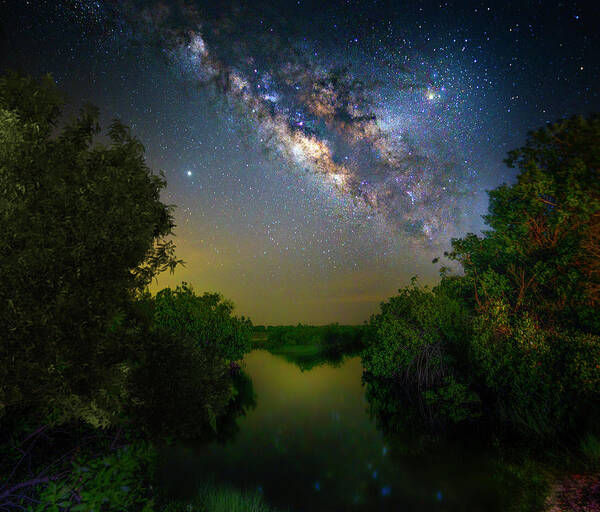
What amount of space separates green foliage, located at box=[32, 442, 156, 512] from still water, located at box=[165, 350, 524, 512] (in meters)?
7.98

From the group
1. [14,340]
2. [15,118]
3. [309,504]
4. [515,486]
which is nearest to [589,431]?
[515,486]

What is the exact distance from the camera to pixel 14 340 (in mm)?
6414

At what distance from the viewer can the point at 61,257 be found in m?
6.81

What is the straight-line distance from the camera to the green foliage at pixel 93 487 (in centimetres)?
651

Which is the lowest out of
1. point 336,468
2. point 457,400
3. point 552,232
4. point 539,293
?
point 336,468

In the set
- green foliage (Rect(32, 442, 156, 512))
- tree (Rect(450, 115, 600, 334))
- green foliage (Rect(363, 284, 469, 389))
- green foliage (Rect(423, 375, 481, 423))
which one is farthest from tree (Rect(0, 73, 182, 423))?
green foliage (Rect(363, 284, 469, 389))

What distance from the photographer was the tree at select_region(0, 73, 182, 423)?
650cm

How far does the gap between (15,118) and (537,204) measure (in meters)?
16.4

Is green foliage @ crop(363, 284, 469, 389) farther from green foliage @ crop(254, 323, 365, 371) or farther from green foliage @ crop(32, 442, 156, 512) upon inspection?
green foliage @ crop(254, 323, 365, 371)

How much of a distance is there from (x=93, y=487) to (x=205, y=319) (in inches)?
1005

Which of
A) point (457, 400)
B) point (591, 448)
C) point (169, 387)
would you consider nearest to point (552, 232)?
point (591, 448)

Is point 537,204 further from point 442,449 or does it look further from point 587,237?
point 442,449

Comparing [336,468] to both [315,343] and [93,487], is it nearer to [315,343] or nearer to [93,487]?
[93,487]

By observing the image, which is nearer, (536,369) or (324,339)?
(536,369)
